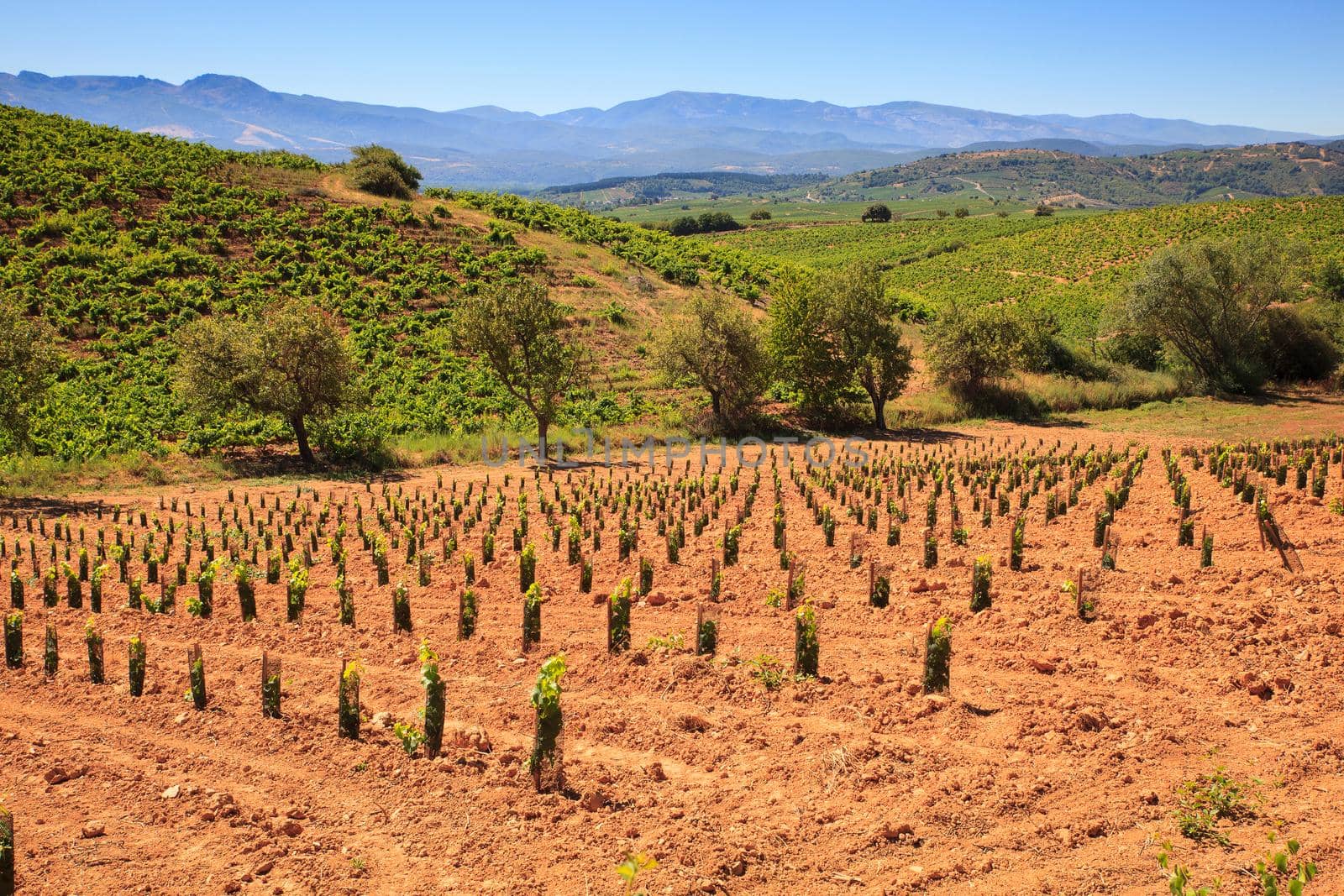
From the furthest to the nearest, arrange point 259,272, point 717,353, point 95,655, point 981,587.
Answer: point 259,272 → point 717,353 → point 981,587 → point 95,655

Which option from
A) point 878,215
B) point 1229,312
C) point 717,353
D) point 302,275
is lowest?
point 717,353

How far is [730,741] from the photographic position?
23.4 feet

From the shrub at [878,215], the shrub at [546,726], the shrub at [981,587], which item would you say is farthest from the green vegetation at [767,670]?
the shrub at [878,215]

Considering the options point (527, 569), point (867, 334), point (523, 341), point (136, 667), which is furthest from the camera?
point (867, 334)

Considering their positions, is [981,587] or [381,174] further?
[381,174]


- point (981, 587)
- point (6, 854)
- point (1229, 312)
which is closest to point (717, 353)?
point (981, 587)

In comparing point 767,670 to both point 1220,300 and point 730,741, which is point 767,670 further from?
point 1220,300

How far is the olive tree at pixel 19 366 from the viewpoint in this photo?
20094mm

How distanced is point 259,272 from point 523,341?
73.3ft

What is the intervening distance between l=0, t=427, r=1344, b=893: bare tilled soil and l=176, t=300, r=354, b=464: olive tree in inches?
553

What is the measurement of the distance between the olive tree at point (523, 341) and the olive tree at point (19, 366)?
35.3 feet

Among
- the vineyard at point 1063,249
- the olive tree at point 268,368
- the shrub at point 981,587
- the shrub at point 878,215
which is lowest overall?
the shrub at point 981,587

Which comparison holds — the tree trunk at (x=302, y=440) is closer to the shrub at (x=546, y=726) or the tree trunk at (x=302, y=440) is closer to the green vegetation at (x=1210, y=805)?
the shrub at (x=546, y=726)

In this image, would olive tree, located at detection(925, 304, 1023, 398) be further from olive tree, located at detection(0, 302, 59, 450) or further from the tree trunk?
olive tree, located at detection(0, 302, 59, 450)
